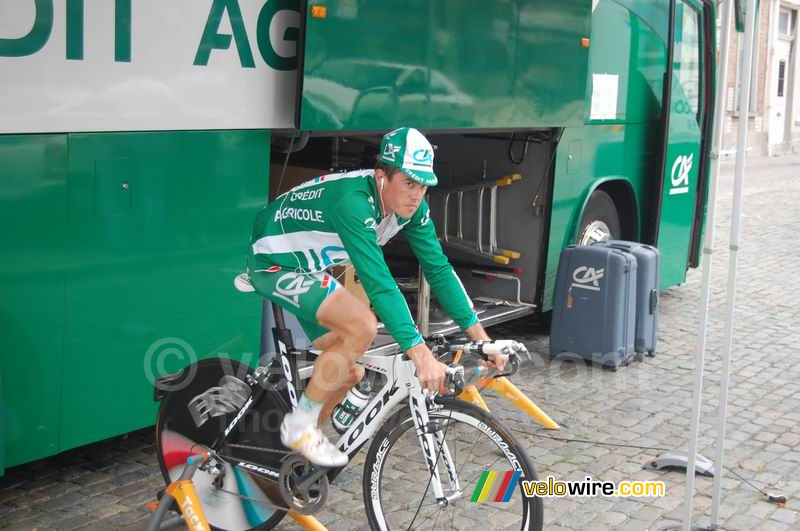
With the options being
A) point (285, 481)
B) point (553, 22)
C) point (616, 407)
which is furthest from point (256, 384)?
point (553, 22)

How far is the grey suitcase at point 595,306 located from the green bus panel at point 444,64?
103 cm

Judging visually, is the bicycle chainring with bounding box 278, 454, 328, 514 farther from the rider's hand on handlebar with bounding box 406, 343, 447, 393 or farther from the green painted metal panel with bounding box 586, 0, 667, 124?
the green painted metal panel with bounding box 586, 0, 667, 124

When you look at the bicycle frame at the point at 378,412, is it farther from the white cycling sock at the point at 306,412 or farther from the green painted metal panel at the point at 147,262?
A: the green painted metal panel at the point at 147,262

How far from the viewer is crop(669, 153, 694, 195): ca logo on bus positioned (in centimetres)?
904

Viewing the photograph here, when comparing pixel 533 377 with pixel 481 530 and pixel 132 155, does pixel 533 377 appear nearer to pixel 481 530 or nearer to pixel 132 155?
pixel 481 530

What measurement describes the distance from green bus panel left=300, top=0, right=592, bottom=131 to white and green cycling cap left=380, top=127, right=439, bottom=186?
152 cm

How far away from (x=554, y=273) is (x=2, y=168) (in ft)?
15.5

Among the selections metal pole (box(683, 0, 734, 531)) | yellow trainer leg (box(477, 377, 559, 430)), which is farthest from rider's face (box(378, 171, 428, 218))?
yellow trainer leg (box(477, 377, 559, 430))

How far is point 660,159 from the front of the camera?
28.5 ft

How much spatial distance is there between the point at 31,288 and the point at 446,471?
1.86 m

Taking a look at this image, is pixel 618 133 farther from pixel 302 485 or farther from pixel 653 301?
pixel 302 485

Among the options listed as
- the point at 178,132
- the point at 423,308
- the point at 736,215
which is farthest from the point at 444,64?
the point at 736,215

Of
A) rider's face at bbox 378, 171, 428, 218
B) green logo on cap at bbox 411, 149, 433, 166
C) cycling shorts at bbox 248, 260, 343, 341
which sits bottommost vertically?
cycling shorts at bbox 248, 260, 343, 341

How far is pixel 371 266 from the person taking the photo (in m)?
3.76
